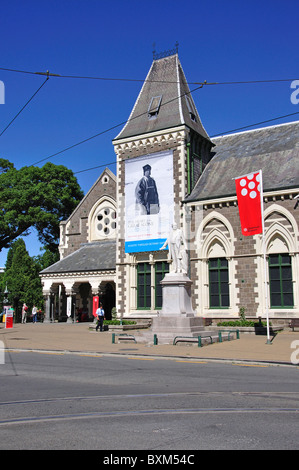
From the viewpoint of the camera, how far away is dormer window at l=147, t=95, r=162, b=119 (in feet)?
106

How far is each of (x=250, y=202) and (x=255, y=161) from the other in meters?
7.20

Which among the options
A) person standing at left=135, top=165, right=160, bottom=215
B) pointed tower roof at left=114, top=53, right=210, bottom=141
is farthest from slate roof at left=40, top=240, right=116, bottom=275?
pointed tower roof at left=114, top=53, right=210, bottom=141

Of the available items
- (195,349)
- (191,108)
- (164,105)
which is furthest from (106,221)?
(195,349)

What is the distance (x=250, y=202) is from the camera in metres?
23.3

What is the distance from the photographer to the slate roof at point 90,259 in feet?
114

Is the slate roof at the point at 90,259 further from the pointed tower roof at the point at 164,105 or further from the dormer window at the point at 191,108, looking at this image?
the dormer window at the point at 191,108

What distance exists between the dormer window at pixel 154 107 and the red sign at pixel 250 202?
10.9 meters

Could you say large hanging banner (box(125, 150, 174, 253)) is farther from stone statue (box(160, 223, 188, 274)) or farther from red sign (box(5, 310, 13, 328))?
red sign (box(5, 310, 13, 328))

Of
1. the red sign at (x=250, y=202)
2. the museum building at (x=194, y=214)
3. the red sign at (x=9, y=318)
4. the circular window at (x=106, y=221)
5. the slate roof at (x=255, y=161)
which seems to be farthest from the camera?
the circular window at (x=106, y=221)

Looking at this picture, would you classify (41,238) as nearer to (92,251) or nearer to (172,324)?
(92,251)

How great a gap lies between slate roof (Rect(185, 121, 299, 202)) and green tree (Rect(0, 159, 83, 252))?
828 inches

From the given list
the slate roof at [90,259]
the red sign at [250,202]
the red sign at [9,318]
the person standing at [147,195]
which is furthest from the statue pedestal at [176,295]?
the red sign at [9,318]

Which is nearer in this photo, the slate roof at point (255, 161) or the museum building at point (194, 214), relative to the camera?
the museum building at point (194, 214)

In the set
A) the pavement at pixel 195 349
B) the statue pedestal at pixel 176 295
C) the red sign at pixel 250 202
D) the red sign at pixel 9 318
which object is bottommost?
the pavement at pixel 195 349
